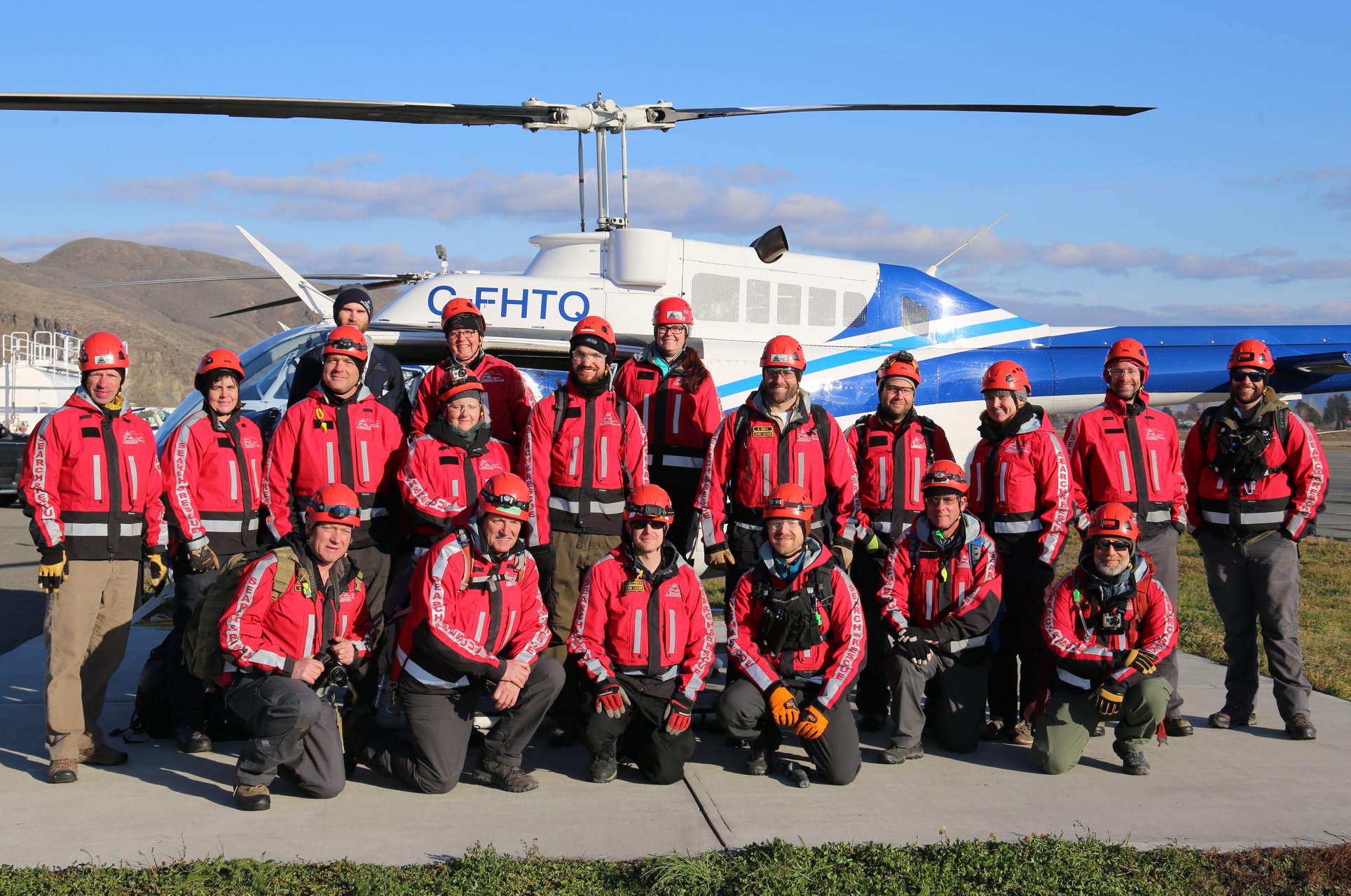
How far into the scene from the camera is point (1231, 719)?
20.4 ft

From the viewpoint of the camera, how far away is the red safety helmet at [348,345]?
5723 mm

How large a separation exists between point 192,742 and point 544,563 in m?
1.95

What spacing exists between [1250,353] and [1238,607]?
141 centimetres

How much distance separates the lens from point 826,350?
9.02 metres

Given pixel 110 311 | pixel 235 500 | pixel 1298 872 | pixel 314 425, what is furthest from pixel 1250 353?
pixel 110 311

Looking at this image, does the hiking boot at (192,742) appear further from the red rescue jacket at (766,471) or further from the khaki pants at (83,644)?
the red rescue jacket at (766,471)

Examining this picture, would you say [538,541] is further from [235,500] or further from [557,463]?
[235,500]

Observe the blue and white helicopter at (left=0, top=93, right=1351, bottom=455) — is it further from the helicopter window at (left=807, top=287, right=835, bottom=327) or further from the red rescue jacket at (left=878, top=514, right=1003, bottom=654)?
the red rescue jacket at (left=878, top=514, right=1003, bottom=654)

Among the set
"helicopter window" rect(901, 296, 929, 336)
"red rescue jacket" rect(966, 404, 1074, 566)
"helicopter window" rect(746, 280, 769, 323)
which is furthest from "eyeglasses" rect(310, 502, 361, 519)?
"helicopter window" rect(901, 296, 929, 336)

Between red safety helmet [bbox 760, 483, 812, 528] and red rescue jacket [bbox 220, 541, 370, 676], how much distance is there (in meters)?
2.02

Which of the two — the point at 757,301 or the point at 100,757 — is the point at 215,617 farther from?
the point at 757,301

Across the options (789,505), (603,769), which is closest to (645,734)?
(603,769)

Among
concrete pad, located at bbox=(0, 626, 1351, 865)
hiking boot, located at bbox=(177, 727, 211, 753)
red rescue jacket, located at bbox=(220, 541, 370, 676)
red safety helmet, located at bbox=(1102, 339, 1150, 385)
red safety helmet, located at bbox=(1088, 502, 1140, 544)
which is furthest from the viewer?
red safety helmet, located at bbox=(1102, 339, 1150, 385)

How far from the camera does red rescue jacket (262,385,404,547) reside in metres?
5.64
